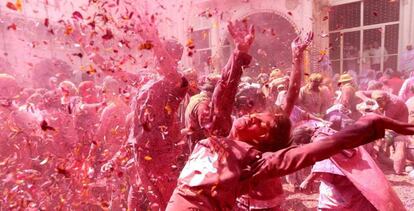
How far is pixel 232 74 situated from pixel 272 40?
13.7 m

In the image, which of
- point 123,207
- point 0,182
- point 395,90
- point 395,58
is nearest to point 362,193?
point 123,207

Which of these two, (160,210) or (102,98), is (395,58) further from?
(160,210)

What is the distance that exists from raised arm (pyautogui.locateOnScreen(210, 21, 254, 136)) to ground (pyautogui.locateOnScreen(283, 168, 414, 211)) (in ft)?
8.81

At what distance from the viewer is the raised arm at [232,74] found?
246 centimetres

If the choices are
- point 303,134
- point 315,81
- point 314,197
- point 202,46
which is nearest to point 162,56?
point 303,134

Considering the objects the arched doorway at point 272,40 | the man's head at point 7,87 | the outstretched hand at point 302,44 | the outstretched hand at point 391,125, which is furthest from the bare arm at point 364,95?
the arched doorway at point 272,40

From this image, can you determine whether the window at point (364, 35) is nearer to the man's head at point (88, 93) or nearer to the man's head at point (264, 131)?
the man's head at point (88, 93)

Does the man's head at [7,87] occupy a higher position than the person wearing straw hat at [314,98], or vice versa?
the man's head at [7,87]

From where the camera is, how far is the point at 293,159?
1.66 m

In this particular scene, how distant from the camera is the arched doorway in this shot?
589 inches

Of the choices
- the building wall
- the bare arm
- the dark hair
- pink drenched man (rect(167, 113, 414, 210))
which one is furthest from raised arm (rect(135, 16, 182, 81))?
the building wall

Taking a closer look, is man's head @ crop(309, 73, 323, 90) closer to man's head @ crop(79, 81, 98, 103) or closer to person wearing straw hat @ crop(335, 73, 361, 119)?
person wearing straw hat @ crop(335, 73, 361, 119)

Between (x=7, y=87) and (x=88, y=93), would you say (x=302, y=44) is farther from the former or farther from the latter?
(x=7, y=87)

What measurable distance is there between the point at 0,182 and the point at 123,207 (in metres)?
1.51
